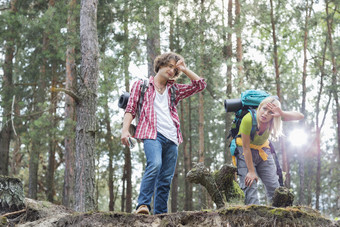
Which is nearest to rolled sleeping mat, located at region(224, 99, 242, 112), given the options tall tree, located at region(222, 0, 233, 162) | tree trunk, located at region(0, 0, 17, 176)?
tall tree, located at region(222, 0, 233, 162)

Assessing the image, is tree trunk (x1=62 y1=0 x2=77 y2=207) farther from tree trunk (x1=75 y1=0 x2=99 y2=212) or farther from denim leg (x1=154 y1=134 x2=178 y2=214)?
denim leg (x1=154 y1=134 x2=178 y2=214)

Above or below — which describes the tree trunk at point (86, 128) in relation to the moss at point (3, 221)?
above

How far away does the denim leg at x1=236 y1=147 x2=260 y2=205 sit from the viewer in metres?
4.53

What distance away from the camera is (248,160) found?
449 cm

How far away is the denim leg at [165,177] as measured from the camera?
4.36m

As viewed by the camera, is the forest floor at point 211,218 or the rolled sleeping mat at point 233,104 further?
the rolled sleeping mat at point 233,104

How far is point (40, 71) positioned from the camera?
57.9ft

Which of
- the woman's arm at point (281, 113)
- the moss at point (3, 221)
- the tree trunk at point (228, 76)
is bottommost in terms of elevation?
the moss at point (3, 221)

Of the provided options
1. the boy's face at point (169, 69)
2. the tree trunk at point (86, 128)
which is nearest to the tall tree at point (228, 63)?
the tree trunk at point (86, 128)

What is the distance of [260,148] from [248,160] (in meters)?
0.33

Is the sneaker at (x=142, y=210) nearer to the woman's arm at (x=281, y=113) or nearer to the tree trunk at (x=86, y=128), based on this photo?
the woman's arm at (x=281, y=113)

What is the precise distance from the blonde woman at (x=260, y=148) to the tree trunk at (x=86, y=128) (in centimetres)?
363

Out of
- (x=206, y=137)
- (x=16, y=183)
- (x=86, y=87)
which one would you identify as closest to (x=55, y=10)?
(x=86, y=87)

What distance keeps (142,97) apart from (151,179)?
962 millimetres
